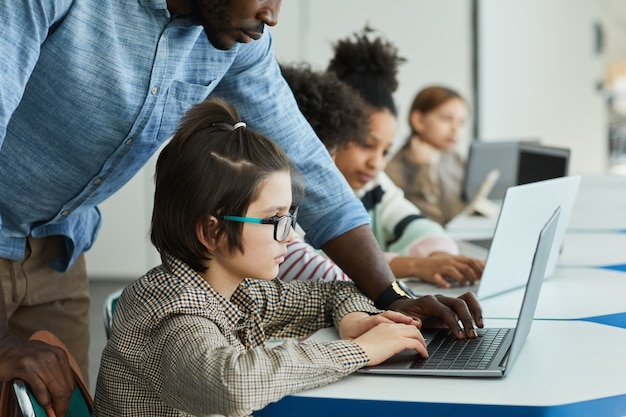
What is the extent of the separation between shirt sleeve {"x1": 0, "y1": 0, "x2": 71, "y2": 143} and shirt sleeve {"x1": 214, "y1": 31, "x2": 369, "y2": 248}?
50cm

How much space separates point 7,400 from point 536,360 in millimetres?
751

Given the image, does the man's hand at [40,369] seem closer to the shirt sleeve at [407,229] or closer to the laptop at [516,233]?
the laptop at [516,233]

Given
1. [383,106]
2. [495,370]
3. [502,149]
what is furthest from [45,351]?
[502,149]

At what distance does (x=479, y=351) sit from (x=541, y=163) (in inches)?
59.0

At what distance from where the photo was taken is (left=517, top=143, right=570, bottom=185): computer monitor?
102 inches

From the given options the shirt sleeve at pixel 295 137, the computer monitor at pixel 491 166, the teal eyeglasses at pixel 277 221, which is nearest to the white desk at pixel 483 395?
the teal eyeglasses at pixel 277 221

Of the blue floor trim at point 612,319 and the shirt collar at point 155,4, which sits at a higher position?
the shirt collar at point 155,4

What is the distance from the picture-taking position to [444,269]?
203 centimetres

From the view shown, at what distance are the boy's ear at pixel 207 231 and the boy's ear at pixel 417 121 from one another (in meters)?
2.85

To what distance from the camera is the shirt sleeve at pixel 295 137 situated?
1.73 metres

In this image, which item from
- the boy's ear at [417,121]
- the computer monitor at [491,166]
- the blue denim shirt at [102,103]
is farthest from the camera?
the boy's ear at [417,121]

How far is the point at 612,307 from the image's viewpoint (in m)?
1.76

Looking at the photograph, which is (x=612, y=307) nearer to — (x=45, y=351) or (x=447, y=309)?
(x=447, y=309)

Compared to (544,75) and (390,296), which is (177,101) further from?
(544,75)
